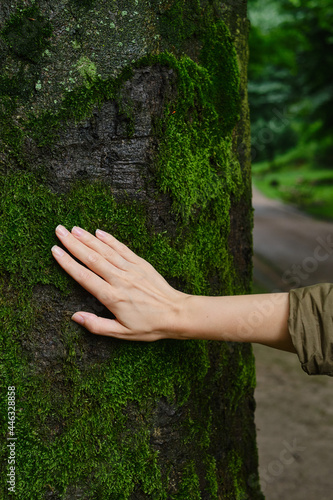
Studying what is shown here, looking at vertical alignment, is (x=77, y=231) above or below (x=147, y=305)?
above

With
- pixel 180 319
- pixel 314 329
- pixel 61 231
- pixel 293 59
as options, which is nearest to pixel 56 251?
pixel 61 231

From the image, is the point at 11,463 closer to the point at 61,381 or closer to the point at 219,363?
the point at 61,381

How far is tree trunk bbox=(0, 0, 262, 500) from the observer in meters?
1.54

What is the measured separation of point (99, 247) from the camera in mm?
1544

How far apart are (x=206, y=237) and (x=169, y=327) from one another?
44 centimetres

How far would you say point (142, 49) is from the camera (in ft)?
5.22

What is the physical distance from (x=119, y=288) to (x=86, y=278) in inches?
4.3

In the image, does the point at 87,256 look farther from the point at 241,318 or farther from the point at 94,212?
the point at 241,318

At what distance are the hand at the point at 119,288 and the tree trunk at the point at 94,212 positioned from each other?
59 millimetres

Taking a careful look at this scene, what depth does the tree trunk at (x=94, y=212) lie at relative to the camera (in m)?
1.54

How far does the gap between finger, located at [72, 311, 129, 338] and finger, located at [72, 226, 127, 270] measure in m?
0.18

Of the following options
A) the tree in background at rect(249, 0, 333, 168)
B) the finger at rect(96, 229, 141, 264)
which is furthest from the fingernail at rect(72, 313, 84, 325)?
the tree in background at rect(249, 0, 333, 168)

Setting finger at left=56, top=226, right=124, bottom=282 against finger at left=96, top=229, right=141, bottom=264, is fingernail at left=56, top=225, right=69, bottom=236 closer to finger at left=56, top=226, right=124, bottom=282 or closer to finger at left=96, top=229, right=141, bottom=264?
finger at left=56, top=226, right=124, bottom=282

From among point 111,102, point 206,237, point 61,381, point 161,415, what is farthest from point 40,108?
point 161,415
